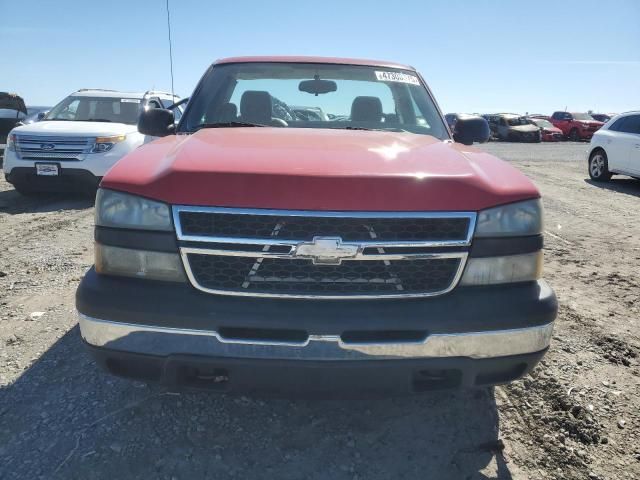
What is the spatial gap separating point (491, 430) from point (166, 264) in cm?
171

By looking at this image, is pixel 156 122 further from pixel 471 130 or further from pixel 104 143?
pixel 104 143

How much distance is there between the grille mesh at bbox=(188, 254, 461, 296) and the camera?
1.94m

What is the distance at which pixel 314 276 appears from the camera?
Answer: 1954 mm

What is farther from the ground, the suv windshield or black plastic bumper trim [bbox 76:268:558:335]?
the suv windshield

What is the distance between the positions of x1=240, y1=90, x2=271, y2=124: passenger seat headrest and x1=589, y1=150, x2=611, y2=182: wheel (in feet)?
34.6

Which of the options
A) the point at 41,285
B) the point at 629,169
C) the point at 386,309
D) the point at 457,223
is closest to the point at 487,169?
the point at 457,223

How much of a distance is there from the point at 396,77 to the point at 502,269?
6.71ft

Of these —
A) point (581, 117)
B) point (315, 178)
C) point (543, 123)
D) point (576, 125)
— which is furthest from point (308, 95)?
point (581, 117)

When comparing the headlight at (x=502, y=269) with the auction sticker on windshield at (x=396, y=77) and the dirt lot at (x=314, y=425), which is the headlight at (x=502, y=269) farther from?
the auction sticker on windshield at (x=396, y=77)

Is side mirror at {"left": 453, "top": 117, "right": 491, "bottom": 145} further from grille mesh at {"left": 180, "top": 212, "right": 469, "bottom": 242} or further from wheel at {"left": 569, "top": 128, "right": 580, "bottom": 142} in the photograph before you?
wheel at {"left": 569, "top": 128, "right": 580, "bottom": 142}

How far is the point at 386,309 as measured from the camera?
1921 millimetres

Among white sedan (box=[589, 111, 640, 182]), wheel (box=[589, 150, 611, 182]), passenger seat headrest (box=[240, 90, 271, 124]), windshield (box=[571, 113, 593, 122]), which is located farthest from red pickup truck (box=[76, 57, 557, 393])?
windshield (box=[571, 113, 593, 122])

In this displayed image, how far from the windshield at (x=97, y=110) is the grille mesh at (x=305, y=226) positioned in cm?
753

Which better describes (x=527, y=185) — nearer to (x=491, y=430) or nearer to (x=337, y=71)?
(x=491, y=430)
